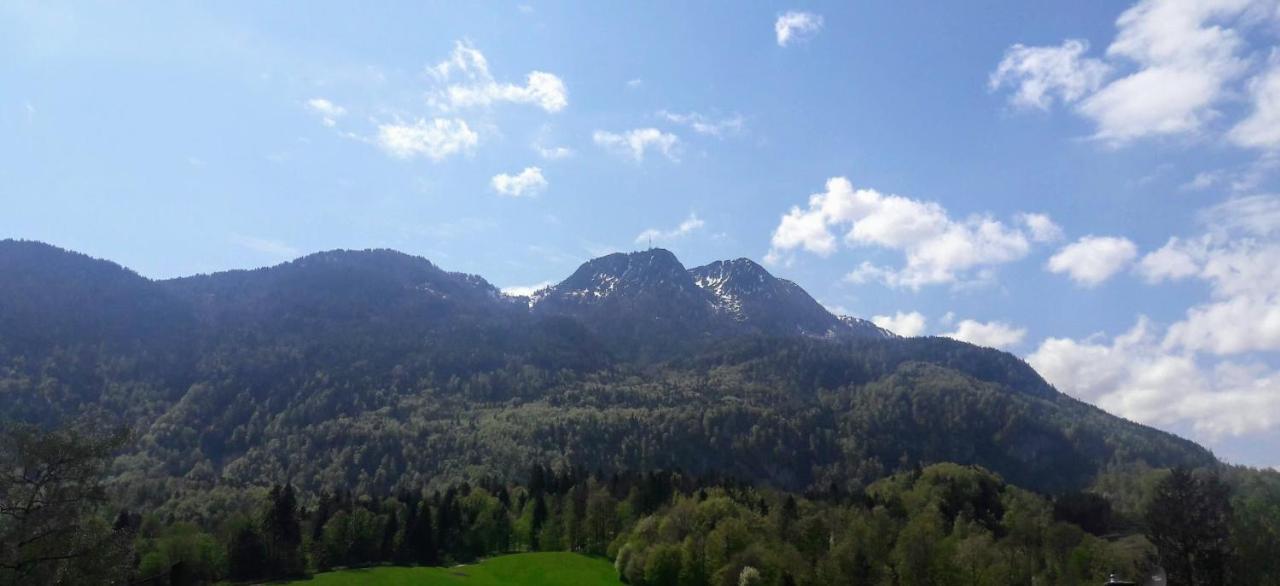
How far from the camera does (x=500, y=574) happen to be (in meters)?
112

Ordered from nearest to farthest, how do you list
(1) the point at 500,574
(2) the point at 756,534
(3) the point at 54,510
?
(3) the point at 54,510, (2) the point at 756,534, (1) the point at 500,574

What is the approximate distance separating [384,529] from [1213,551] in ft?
356

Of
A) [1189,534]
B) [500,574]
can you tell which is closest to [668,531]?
[500,574]

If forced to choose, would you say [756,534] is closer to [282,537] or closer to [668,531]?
[668,531]

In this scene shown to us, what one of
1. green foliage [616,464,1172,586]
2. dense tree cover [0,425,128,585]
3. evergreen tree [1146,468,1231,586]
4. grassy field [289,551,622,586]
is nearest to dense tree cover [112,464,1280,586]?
evergreen tree [1146,468,1231,586]

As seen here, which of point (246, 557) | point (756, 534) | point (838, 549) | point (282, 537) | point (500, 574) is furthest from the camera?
point (282, 537)

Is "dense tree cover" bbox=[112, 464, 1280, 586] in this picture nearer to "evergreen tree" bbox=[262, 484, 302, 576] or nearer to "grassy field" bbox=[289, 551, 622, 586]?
"evergreen tree" bbox=[262, 484, 302, 576]

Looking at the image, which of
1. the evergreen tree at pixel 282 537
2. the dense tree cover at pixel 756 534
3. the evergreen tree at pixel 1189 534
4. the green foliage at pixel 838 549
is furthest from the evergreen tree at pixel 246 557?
the evergreen tree at pixel 1189 534

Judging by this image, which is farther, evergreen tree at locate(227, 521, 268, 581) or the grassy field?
evergreen tree at locate(227, 521, 268, 581)

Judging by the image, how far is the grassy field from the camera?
330ft

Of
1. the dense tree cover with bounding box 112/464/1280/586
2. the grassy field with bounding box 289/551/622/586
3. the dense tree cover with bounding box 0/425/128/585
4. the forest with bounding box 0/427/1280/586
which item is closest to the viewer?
the dense tree cover with bounding box 0/425/128/585

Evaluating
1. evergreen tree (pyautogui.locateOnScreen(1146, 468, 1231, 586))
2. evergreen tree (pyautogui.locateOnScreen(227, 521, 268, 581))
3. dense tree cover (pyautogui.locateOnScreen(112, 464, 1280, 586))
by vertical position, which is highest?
evergreen tree (pyautogui.locateOnScreen(1146, 468, 1231, 586))

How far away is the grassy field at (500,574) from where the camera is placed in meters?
100

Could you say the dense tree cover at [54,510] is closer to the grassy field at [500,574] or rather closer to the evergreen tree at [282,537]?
the grassy field at [500,574]
